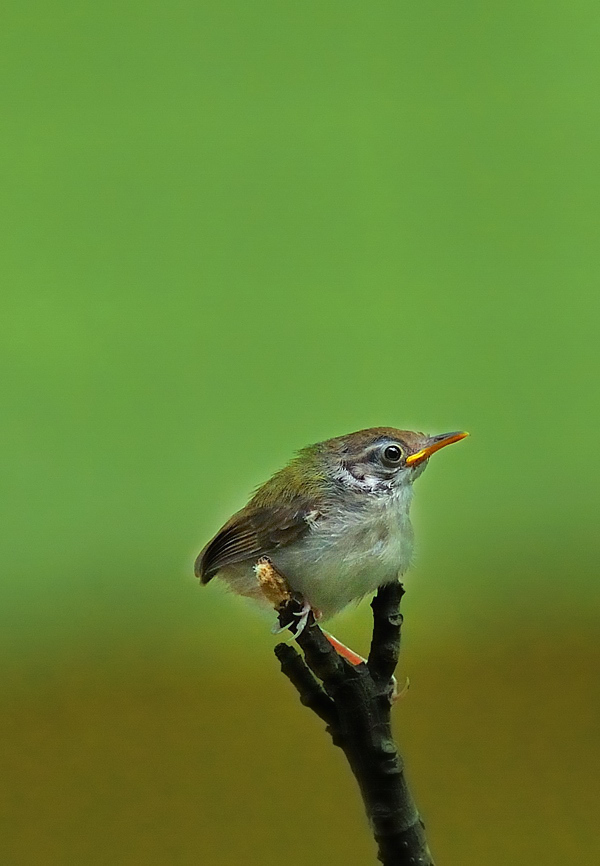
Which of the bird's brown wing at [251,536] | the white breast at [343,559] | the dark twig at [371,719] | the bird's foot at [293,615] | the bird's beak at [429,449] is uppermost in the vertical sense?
the bird's beak at [429,449]

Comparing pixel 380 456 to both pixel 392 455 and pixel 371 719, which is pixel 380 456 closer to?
pixel 392 455

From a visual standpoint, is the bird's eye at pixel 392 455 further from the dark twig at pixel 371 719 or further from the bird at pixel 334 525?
the dark twig at pixel 371 719

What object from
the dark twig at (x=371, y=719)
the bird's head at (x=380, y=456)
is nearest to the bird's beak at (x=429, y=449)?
the bird's head at (x=380, y=456)

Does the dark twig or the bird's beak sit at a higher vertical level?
the bird's beak

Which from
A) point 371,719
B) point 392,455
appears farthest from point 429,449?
point 371,719

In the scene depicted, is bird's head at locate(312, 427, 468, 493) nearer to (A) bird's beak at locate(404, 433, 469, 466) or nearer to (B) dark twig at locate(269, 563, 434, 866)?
(A) bird's beak at locate(404, 433, 469, 466)

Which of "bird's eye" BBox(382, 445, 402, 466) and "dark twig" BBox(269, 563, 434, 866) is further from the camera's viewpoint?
"bird's eye" BBox(382, 445, 402, 466)

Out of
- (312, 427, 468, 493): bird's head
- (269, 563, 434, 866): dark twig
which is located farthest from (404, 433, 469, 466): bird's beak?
(269, 563, 434, 866): dark twig

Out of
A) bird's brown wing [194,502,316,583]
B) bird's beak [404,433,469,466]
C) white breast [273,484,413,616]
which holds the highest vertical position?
bird's beak [404,433,469,466]
